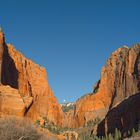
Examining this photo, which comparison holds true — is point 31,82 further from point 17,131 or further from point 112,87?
point 17,131

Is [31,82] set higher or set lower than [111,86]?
lower

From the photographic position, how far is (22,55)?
14762 centimetres

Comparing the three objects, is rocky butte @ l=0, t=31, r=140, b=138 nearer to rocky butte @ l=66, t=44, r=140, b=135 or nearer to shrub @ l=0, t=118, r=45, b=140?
rocky butte @ l=66, t=44, r=140, b=135

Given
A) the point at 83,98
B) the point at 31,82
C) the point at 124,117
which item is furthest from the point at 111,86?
the point at 124,117

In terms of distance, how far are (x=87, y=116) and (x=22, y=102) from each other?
74.4 meters

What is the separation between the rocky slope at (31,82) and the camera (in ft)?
403

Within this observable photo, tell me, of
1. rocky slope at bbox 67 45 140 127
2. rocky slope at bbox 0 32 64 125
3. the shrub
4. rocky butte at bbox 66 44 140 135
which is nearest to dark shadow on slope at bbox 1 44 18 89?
rocky slope at bbox 0 32 64 125

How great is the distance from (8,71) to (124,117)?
36.3 m

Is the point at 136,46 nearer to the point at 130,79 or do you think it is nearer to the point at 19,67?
the point at 130,79

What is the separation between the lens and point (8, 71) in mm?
124562

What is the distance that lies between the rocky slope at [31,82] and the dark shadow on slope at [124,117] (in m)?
21.5

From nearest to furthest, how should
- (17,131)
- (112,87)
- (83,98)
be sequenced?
(17,131) → (112,87) → (83,98)

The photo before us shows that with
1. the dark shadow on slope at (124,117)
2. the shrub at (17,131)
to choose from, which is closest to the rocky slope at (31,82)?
the dark shadow on slope at (124,117)

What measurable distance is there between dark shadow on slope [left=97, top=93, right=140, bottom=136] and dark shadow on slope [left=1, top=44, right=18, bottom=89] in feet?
101
